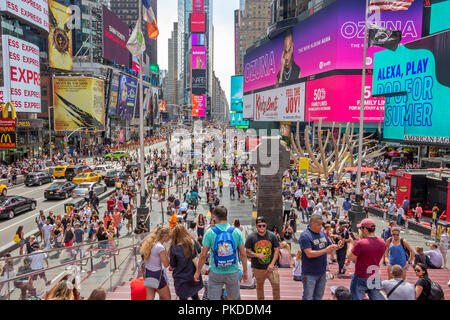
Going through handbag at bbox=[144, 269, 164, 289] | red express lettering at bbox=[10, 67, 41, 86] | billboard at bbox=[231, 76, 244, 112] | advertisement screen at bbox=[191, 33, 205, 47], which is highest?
advertisement screen at bbox=[191, 33, 205, 47]

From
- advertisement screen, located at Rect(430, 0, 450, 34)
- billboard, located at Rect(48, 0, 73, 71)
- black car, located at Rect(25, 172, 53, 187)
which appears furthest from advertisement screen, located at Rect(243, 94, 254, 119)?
black car, located at Rect(25, 172, 53, 187)

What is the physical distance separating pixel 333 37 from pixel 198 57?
432 ft

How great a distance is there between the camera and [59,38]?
53.4m

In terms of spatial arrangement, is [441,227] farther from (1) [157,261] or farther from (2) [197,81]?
(2) [197,81]

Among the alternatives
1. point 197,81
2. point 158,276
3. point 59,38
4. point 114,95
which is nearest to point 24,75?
point 59,38

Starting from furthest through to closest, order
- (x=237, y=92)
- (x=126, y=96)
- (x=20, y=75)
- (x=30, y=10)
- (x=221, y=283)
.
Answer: (x=237, y=92)
(x=126, y=96)
(x=30, y=10)
(x=20, y=75)
(x=221, y=283)

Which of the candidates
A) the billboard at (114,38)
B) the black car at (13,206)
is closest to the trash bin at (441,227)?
the black car at (13,206)

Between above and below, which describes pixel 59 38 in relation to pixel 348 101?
above

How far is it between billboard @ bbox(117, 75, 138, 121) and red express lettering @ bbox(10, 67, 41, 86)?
27910 millimetres

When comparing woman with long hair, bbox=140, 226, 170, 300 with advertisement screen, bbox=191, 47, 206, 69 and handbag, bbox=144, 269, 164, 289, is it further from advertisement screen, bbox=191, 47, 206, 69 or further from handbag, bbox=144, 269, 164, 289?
advertisement screen, bbox=191, 47, 206, 69

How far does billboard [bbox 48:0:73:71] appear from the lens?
171 ft
